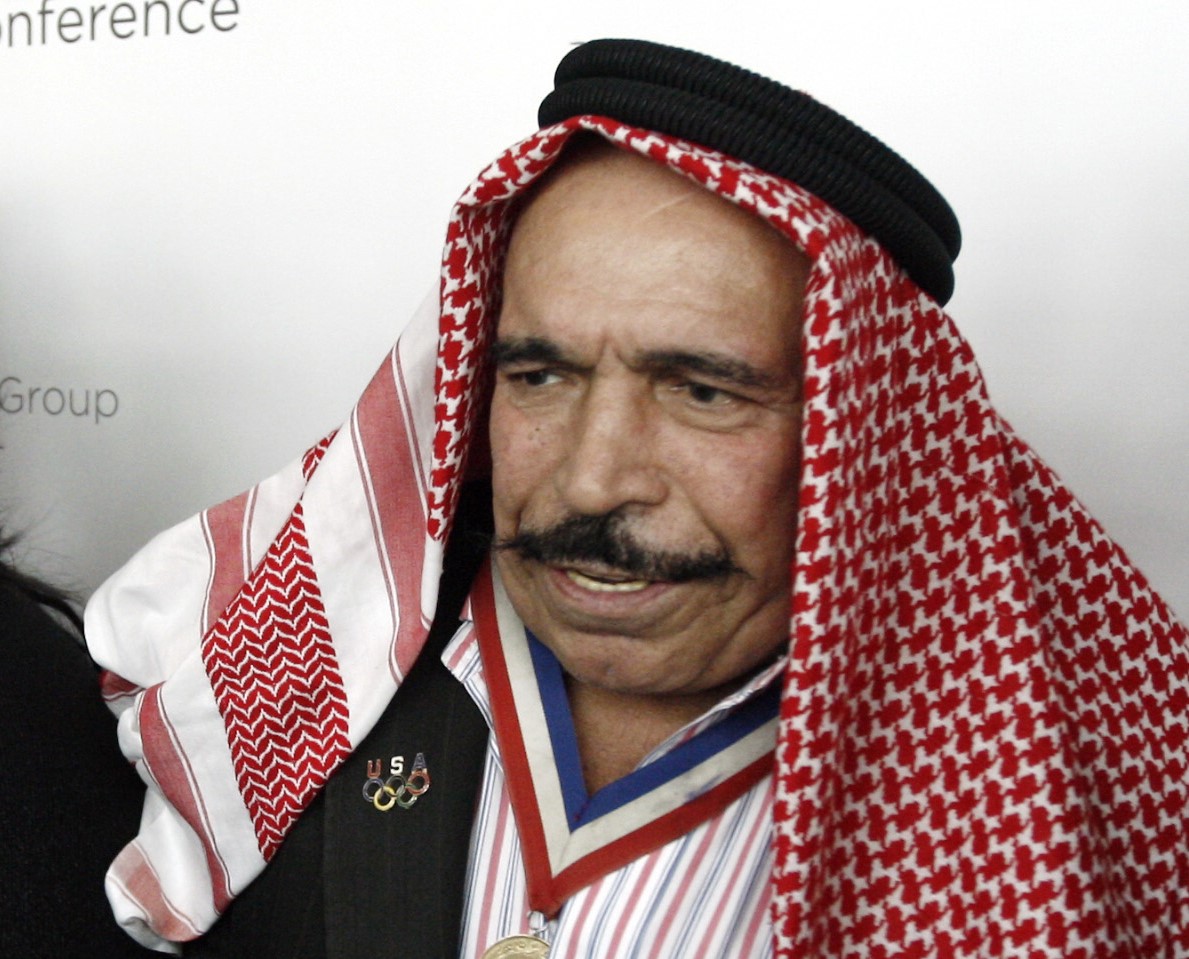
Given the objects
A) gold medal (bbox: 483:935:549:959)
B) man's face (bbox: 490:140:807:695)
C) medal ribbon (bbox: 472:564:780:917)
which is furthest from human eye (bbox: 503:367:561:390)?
gold medal (bbox: 483:935:549:959)

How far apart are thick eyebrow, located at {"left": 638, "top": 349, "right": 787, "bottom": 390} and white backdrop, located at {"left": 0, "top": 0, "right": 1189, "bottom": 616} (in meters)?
0.58

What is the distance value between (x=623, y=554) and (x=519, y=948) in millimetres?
350

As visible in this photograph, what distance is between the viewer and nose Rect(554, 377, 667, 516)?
95cm

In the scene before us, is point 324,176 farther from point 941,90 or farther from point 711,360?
point 711,360

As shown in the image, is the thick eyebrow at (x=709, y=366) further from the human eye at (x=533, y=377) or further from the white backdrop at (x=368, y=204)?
the white backdrop at (x=368, y=204)

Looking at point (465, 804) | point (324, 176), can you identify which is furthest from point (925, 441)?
point (324, 176)

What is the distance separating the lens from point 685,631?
100 centimetres

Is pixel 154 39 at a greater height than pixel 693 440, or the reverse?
pixel 154 39

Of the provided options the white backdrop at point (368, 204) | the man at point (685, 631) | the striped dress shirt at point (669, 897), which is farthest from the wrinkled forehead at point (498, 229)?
the white backdrop at point (368, 204)

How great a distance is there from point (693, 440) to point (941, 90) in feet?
2.20

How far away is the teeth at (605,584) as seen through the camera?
3.23ft

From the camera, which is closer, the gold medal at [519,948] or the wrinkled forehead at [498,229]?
the wrinkled forehead at [498,229]

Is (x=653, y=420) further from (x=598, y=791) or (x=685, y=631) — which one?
(x=598, y=791)

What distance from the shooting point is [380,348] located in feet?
5.71
